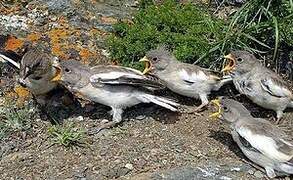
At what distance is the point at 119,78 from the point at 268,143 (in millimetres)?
1861

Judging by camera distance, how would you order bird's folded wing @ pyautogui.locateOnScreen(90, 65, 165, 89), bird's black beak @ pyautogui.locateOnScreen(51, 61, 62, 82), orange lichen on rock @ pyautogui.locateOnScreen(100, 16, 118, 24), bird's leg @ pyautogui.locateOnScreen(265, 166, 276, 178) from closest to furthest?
1. bird's leg @ pyautogui.locateOnScreen(265, 166, 276, 178)
2. bird's folded wing @ pyautogui.locateOnScreen(90, 65, 165, 89)
3. bird's black beak @ pyautogui.locateOnScreen(51, 61, 62, 82)
4. orange lichen on rock @ pyautogui.locateOnScreen(100, 16, 118, 24)

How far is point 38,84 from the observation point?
7.93 metres

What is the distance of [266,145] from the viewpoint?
694 cm

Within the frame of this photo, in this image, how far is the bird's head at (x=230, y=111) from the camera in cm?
736

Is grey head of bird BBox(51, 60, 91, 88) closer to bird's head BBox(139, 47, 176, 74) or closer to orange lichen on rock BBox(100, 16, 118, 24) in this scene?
bird's head BBox(139, 47, 176, 74)

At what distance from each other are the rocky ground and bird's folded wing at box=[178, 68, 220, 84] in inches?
16.7

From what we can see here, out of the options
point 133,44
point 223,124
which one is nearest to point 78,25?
point 133,44

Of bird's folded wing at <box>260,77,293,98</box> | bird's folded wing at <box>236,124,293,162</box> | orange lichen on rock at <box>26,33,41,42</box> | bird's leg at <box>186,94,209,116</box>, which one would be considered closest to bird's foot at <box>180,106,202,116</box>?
bird's leg at <box>186,94,209,116</box>

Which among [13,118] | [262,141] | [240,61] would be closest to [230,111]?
Result: [262,141]

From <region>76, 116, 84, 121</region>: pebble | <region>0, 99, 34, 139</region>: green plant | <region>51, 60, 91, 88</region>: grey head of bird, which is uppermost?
<region>51, 60, 91, 88</region>: grey head of bird

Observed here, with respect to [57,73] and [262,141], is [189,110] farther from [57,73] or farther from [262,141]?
[57,73]

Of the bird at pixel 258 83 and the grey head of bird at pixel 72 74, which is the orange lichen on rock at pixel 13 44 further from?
the bird at pixel 258 83

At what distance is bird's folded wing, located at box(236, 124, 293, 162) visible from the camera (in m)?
6.87

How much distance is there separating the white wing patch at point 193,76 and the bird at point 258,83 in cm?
29
